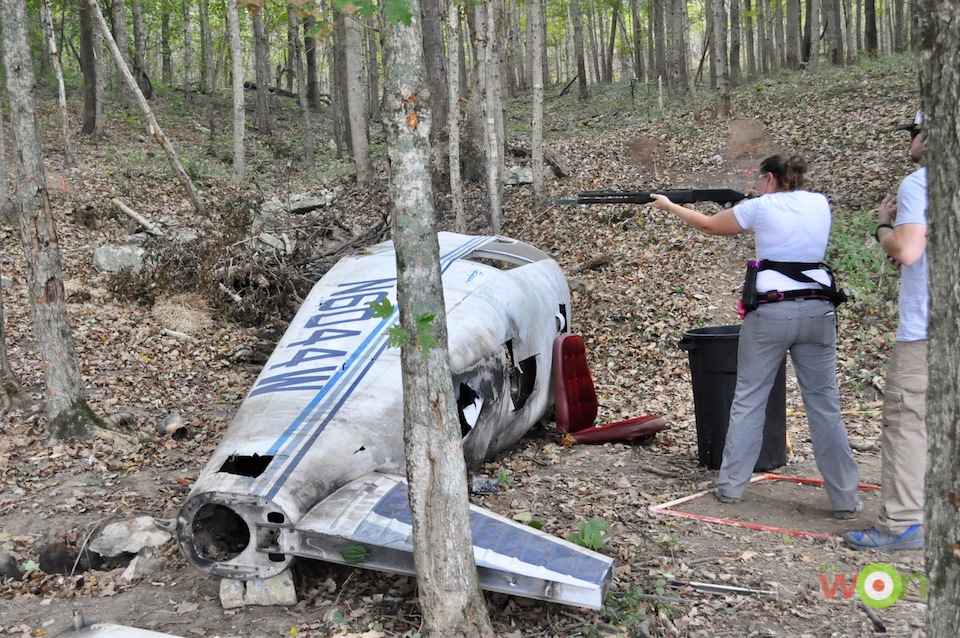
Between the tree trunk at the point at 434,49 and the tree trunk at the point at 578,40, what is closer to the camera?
the tree trunk at the point at 434,49

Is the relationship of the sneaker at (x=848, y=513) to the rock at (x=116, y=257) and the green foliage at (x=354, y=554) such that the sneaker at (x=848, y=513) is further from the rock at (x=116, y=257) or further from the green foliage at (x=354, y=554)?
the rock at (x=116, y=257)

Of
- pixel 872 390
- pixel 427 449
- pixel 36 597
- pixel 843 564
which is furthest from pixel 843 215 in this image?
pixel 36 597

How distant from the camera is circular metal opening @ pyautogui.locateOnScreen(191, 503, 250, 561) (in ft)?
13.8

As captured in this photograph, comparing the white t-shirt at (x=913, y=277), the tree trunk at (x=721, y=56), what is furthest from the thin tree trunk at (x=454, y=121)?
the tree trunk at (x=721, y=56)

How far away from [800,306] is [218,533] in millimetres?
3742

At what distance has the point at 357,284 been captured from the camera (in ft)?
22.4

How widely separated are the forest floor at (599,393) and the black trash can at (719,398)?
0.23 meters

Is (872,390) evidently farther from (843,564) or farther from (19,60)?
(19,60)

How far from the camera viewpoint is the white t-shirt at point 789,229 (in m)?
4.89

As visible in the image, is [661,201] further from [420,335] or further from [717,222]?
[420,335]

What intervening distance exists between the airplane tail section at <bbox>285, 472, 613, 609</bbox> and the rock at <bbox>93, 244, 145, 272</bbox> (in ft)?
27.2

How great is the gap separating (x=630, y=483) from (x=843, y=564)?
5.79 feet

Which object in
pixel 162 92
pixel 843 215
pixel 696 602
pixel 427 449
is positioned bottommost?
pixel 696 602

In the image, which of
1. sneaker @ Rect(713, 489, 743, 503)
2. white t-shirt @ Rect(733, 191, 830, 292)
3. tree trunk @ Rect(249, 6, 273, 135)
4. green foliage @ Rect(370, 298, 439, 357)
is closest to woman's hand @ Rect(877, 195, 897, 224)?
white t-shirt @ Rect(733, 191, 830, 292)
